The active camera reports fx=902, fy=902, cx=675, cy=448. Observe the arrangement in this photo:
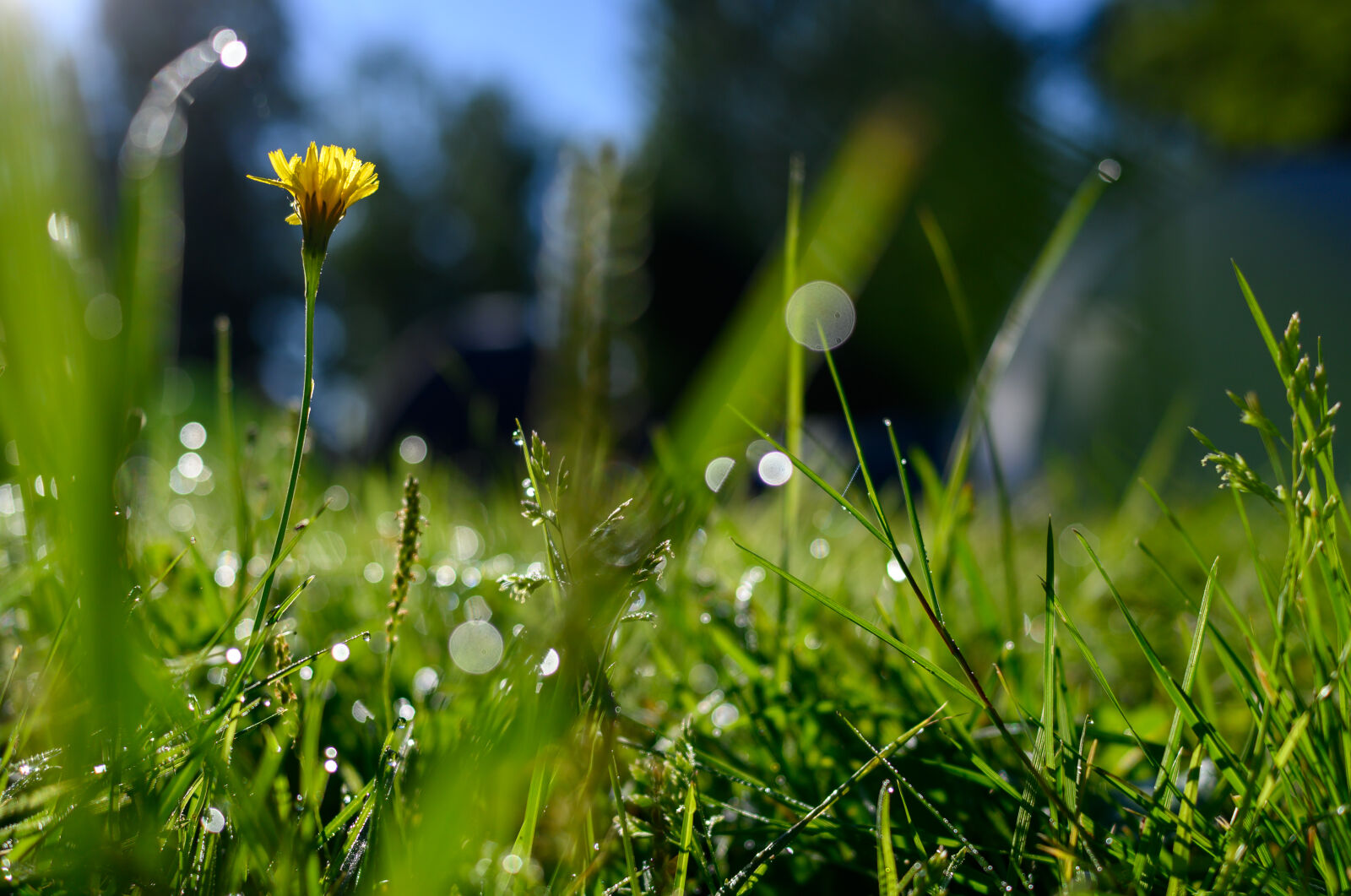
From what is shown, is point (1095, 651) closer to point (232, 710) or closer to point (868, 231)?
point (868, 231)

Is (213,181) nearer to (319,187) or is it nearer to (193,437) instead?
(193,437)

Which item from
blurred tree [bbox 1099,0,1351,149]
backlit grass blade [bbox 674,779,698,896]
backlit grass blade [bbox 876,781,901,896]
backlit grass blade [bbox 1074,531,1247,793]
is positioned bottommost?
blurred tree [bbox 1099,0,1351,149]

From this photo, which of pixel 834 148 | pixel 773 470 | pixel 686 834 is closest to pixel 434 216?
pixel 834 148

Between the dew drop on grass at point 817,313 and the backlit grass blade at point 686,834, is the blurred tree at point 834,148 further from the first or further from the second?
the backlit grass blade at point 686,834

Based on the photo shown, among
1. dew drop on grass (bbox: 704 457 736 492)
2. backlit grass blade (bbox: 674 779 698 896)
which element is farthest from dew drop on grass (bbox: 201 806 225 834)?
dew drop on grass (bbox: 704 457 736 492)

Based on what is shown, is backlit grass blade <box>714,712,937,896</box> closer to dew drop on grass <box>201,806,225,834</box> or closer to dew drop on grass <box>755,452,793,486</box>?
dew drop on grass <box>201,806,225,834</box>

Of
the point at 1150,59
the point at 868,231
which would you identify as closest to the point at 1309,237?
the point at 868,231
